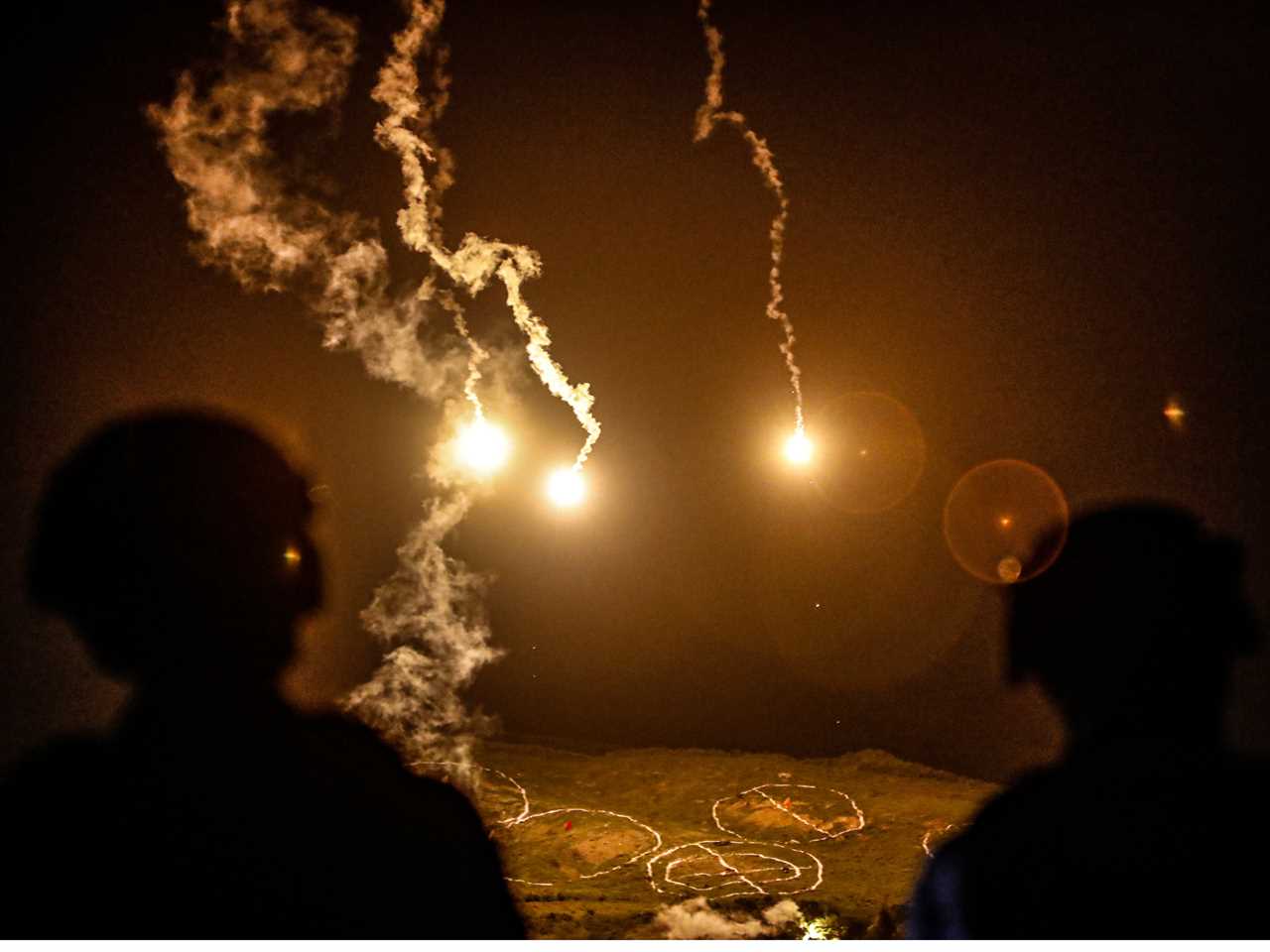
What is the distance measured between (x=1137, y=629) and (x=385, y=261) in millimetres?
10669

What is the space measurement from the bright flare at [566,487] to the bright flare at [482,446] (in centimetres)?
105

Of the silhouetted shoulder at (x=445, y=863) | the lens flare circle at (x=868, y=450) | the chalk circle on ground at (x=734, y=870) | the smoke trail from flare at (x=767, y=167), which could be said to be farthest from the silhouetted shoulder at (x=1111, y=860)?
the lens flare circle at (x=868, y=450)

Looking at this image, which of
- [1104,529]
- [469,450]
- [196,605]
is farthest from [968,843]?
[469,450]

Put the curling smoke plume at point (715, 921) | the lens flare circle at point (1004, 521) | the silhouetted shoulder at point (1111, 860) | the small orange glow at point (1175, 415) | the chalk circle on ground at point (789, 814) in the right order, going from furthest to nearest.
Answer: the lens flare circle at point (1004, 521)
the chalk circle on ground at point (789, 814)
the small orange glow at point (1175, 415)
the curling smoke plume at point (715, 921)
the silhouetted shoulder at point (1111, 860)

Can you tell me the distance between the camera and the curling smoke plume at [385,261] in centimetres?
827

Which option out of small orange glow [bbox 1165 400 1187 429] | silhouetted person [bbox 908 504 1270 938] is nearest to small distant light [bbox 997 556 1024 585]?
small orange glow [bbox 1165 400 1187 429]

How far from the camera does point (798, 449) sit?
12.2 meters

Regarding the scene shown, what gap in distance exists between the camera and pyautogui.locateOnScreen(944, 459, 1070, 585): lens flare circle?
1033 centimetres

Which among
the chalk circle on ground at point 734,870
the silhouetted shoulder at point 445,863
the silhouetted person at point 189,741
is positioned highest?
the silhouetted person at point 189,741

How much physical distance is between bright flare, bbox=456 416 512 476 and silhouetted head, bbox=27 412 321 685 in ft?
29.3

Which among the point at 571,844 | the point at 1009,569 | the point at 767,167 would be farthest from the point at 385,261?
the point at 1009,569

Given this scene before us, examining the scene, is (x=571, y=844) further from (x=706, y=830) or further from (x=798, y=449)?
(x=798, y=449)

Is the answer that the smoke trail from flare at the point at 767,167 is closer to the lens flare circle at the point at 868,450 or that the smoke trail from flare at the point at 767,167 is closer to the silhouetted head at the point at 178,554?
the lens flare circle at the point at 868,450

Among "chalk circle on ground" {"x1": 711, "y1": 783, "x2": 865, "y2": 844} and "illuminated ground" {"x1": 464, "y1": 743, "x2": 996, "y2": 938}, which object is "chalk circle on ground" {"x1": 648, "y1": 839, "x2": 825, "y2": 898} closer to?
"illuminated ground" {"x1": 464, "y1": 743, "x2": 996, "y2": 938}
